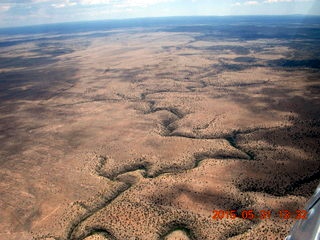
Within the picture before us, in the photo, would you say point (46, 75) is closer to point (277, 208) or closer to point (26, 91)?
point (26, 91)

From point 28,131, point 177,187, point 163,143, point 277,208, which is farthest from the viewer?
point 28,131

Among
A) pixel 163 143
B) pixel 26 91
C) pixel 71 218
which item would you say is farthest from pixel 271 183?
pixel 26 91

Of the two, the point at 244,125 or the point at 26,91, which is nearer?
the point at 244,125

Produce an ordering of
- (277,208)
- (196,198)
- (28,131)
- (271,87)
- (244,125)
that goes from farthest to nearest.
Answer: (271,87)
(28,131)
(244,125)
(196,198)
(277,208)

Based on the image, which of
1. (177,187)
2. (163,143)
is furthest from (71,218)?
(163,143)
